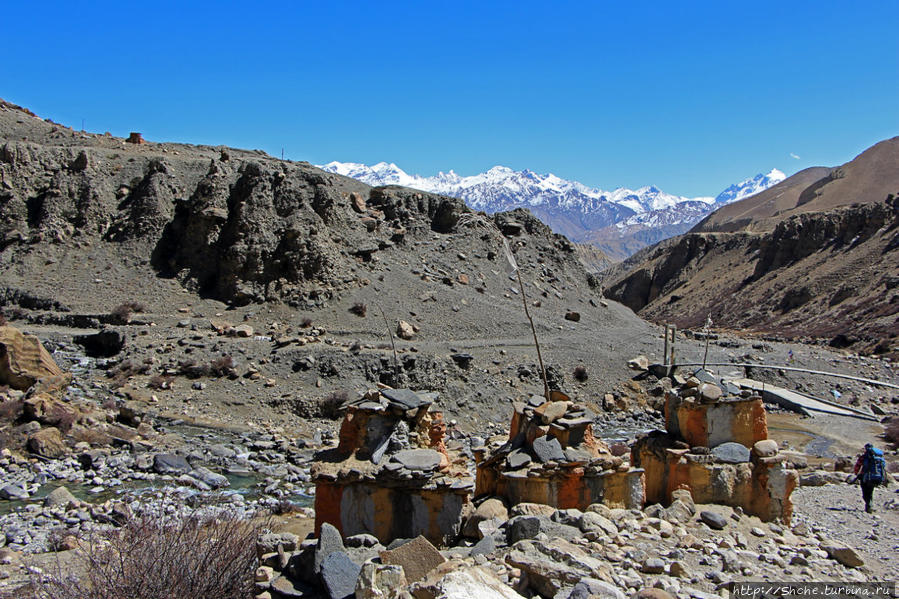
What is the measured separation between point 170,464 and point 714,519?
12641 millimetres

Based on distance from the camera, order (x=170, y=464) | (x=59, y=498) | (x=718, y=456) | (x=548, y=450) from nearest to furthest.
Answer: (x=548, y=450), (x=718, y=456), (x=59, y=498), (x=170, y=464)

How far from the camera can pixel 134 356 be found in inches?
904

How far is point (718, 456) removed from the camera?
8.77m

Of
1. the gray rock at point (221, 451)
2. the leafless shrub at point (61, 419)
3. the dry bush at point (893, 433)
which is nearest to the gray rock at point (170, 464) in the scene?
the gray rock at point (221, 451)

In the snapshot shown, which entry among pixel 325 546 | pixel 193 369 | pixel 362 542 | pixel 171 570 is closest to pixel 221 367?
pixel 193 369

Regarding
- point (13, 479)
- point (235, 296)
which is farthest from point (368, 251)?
point (13, 479)

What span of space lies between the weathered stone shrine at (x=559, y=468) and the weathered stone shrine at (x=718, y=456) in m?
1.04

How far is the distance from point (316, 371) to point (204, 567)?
18158 mm

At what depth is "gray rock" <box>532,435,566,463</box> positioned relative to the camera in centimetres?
791

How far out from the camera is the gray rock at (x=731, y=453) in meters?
8.73

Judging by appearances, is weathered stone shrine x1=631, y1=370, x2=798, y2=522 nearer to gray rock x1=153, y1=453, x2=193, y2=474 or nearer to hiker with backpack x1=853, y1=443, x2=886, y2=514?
hiker with backpack x1=853, y1=443, x2=886, y2=514

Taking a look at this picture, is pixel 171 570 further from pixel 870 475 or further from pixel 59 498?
pixel 870 475

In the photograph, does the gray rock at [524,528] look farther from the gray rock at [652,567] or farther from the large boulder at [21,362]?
the large boulder at [21,362]

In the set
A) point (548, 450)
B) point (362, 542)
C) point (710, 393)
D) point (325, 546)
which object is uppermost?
point (710, 393)
